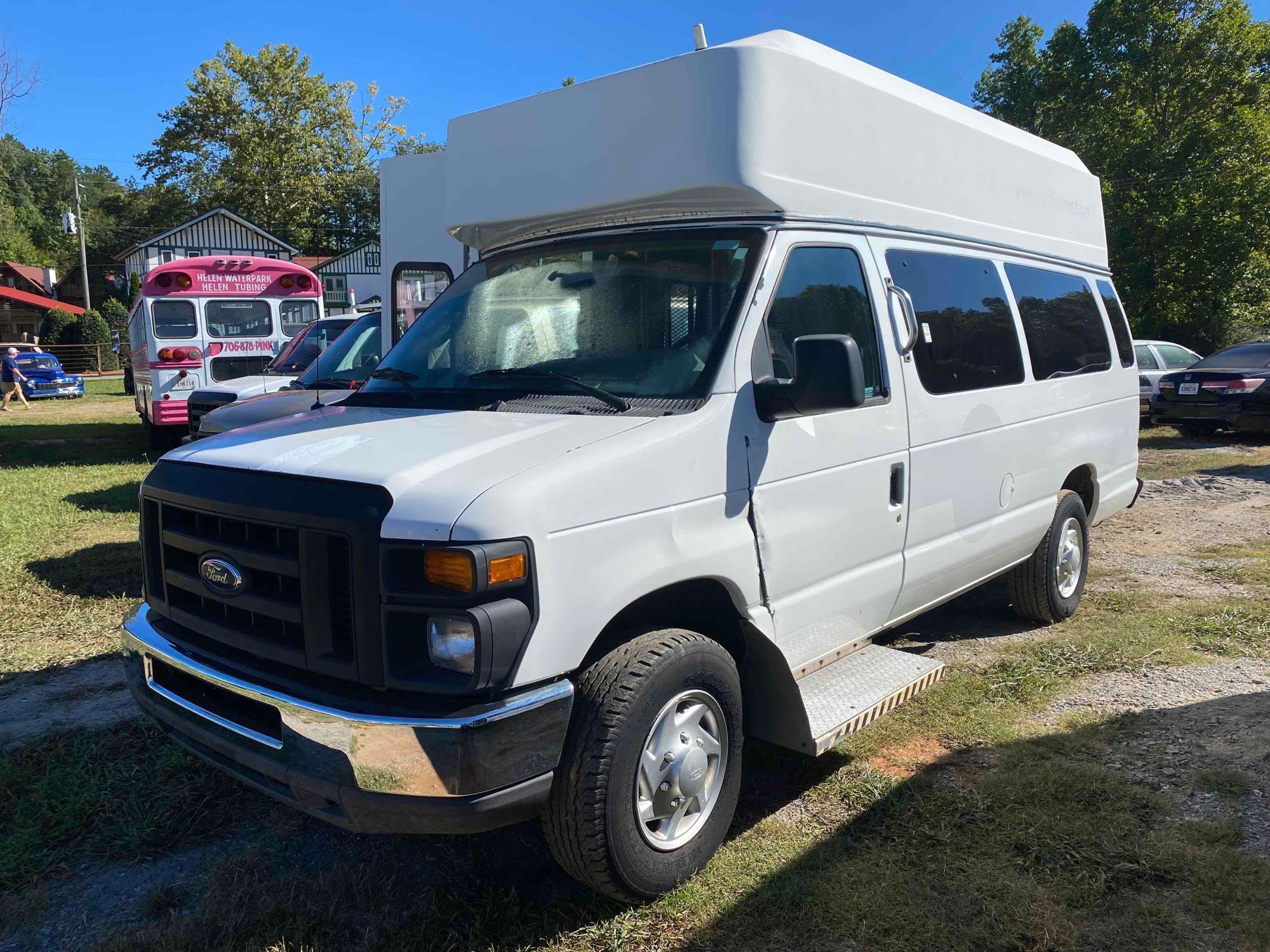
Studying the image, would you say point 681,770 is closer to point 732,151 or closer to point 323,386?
point 732,151

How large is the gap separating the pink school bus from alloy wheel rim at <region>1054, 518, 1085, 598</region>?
11.8 m

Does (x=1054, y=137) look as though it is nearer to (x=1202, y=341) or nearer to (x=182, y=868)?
(x=1202, y=341)

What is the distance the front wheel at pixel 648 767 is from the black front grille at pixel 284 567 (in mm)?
636

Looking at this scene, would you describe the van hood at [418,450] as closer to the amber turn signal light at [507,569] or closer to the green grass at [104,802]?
the amber turn signal light at [507,569]

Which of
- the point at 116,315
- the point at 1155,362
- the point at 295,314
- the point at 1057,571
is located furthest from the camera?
the point at 116,315

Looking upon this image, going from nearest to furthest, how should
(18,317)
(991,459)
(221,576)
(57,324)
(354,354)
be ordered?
(221,576)
(991,459)
(354,354)
(57,324)
(18,317)

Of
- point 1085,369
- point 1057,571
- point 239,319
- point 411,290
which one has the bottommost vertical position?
point 1057,571

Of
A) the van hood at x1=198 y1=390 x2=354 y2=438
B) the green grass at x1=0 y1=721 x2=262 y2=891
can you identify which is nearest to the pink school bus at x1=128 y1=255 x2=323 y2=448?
the van hood at x1=198 y1=390 x2=354 y2=438

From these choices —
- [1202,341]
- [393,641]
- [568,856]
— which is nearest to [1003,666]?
[568,856]

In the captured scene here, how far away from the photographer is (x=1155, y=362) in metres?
17.0

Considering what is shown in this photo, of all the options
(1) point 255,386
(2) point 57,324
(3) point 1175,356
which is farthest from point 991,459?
(2) point 57,324

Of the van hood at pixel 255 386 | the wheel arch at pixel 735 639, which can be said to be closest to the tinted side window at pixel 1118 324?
the wheel arch at pixel 735 639

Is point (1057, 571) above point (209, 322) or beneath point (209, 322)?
beneath

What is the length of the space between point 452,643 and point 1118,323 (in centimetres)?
551
